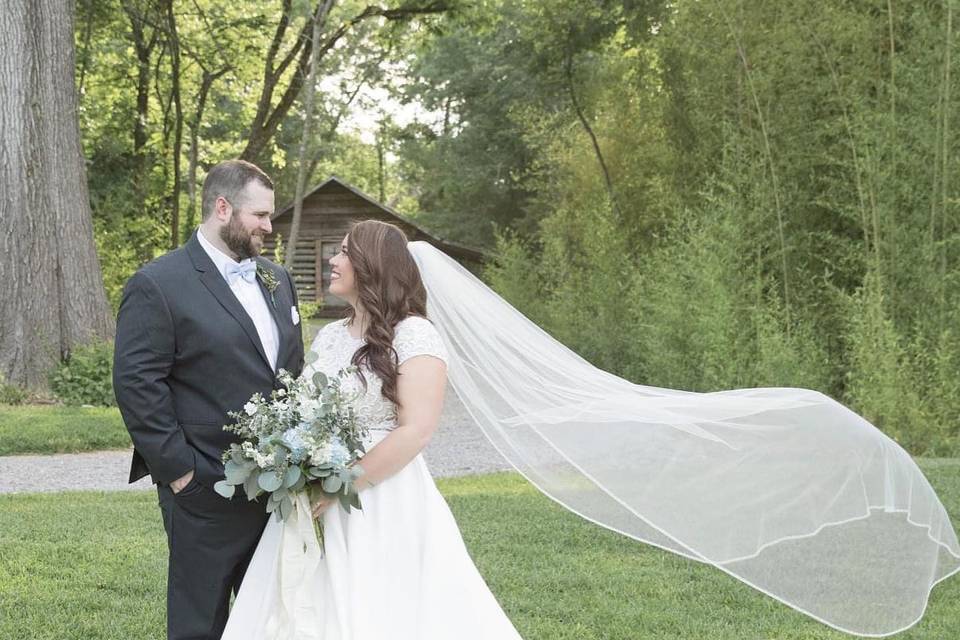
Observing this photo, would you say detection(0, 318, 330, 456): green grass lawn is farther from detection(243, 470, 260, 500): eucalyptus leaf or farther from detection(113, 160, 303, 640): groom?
detection(243, 470, 260, 500): eucalyptus leaf

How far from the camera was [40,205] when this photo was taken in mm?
10094

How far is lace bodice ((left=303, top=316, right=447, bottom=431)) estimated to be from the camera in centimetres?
283

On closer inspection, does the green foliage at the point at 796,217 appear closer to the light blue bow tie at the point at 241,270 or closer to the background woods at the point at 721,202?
the background woods at the point at 721,202

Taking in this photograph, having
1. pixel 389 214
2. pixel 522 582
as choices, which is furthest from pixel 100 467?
pixel 389 214

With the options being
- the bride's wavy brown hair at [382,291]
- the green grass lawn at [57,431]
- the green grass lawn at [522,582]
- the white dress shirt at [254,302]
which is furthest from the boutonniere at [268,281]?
the green grass lawn at [57,431]

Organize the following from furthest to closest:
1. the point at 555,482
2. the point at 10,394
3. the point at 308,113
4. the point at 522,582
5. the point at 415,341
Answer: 1. the point at 308,113
2. the point at 10,394
3. the point at 522,582
4. the point at 555,482
5. the point at 415,341

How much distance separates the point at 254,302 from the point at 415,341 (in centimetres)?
57

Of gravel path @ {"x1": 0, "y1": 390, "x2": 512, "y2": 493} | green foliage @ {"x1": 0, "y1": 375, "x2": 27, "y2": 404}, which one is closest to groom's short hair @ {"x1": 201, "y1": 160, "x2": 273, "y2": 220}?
gravel path @ {"x1": 0, "y1": 390, "x2": 512, "y2": 493}

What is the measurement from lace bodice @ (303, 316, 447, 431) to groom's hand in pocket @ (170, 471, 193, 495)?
1.42 feet

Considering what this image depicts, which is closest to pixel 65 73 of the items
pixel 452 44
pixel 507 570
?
pixel 507 570

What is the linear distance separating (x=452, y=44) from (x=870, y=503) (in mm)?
26740

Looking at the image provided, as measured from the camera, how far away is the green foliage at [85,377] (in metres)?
10.1

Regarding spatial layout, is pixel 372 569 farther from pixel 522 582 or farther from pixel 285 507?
pixel 522 582

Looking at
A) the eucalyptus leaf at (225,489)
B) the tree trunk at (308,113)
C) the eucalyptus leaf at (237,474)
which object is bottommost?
the eucalyptus leaf at (225,489)
